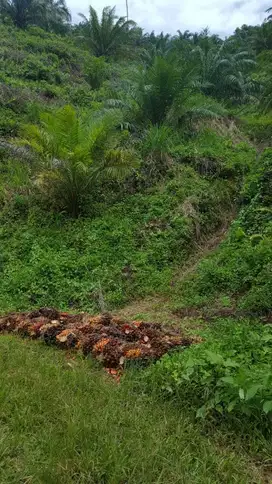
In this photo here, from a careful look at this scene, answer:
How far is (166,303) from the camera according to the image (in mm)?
5602

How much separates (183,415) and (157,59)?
9733 mm

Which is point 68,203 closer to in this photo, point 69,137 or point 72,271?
point 69,137

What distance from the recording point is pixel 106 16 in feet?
73.6

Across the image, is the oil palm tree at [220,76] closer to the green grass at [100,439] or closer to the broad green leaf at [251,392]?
the green grass at [100,439]

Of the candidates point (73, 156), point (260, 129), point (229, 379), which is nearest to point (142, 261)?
point (73, 156)

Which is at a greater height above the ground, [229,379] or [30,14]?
[30,14]

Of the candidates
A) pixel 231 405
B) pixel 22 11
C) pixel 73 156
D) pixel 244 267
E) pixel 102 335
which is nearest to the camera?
pixel 231 405

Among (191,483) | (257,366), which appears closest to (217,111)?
(257,366)

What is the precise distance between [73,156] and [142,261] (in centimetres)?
233

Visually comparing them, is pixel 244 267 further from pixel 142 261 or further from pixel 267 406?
pixel 267 406

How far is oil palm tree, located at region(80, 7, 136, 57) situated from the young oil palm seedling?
17043 millimetres

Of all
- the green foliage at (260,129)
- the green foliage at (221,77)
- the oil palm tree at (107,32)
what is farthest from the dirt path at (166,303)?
the oil palm tree at (107,32)

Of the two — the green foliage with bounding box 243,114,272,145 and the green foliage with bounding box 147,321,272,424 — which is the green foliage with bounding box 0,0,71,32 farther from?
the green foliage with bounding box 147,321,272,424

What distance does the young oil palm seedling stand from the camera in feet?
24.8
